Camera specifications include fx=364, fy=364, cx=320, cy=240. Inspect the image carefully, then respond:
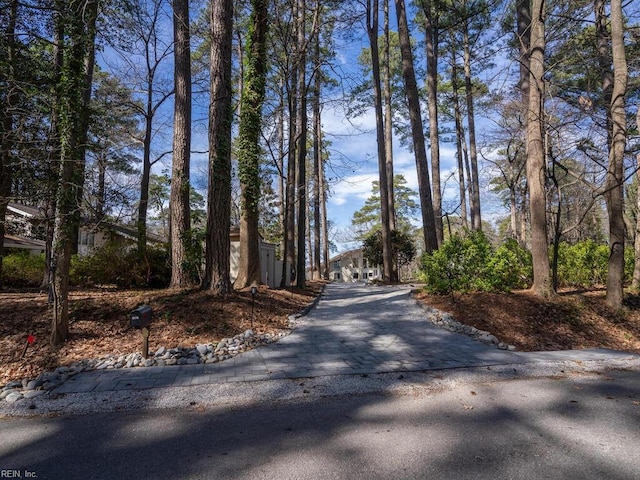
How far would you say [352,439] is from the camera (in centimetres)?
283

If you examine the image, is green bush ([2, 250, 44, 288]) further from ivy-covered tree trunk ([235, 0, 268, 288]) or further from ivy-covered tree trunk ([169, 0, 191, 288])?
ivy-covered tree trunk ([235, 0, 268, 288])

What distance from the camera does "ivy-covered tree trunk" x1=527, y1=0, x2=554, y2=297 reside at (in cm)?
837

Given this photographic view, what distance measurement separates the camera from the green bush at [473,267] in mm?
8688

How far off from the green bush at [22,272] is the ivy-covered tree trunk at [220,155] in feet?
24.0

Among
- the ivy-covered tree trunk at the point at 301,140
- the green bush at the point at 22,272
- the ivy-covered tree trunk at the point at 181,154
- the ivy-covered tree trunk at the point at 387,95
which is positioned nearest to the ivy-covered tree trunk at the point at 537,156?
the ivy-covered tree trunk at the point at 301,140

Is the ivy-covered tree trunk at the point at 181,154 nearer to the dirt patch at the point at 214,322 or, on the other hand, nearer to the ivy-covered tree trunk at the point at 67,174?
the dirt patch at the point at 214,322

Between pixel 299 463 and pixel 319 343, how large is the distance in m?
3.40

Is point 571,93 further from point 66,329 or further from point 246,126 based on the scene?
point 66,329

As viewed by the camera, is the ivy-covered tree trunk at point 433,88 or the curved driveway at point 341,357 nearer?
the curved driveway at point 341,357

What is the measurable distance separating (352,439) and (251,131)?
Answer: 858 centimetres

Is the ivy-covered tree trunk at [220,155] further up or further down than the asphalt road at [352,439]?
further up

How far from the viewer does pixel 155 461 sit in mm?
2506

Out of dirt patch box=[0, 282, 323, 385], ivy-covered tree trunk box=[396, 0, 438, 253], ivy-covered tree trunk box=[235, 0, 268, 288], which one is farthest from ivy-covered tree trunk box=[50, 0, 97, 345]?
ivy-covered tree trunk box=[396, 0, 438, 253]

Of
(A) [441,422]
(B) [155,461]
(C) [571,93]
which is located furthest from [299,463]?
(C) [571,93]
